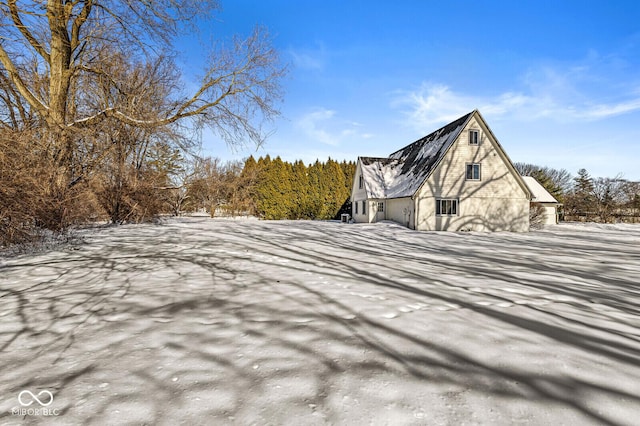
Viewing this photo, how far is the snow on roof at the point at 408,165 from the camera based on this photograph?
2034cm

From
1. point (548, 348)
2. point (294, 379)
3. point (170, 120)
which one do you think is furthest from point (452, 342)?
point (170, 120)

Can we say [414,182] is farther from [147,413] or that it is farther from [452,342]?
[147,413]

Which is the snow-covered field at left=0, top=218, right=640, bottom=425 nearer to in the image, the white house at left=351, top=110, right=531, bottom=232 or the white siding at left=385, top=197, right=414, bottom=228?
the white house at left=351, top=110, right=531, bottom=232

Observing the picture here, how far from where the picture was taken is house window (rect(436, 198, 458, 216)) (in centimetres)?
2006

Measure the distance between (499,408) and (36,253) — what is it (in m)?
10.2

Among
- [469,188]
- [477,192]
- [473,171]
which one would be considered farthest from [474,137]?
[477,192]

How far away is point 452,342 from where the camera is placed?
3.15 meters

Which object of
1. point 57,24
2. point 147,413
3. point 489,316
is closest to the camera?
point 147,413

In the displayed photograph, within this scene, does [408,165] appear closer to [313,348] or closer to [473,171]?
[473,171]

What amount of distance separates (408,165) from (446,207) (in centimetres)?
635

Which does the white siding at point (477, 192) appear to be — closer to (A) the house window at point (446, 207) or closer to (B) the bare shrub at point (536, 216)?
(A) the house window at point (446, 207)

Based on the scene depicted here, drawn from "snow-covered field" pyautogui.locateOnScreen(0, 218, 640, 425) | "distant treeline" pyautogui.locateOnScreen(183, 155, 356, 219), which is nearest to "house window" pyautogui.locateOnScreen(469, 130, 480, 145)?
"snow-covered field" pyautogui.locateOnScreen(0, 218, 640, 425)

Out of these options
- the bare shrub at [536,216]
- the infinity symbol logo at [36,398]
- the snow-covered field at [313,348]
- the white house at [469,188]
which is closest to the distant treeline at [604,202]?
the bare shrub at [536,216]

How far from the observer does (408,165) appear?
2512 centimetres
